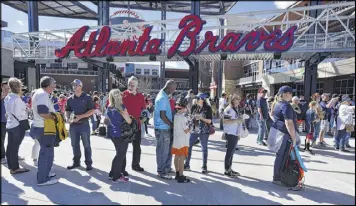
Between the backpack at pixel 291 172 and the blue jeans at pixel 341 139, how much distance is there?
11.8 feet

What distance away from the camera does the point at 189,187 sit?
375cm

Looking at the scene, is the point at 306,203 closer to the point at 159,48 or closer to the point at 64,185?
the point at 64,185

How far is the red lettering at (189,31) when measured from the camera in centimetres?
1063

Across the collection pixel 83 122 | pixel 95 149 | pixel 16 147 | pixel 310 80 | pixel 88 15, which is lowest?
pixel 95 149

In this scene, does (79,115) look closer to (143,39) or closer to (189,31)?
(143,39)

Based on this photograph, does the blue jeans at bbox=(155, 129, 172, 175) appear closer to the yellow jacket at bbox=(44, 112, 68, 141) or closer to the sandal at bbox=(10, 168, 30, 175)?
the yellow jacket at bbox=(44, 112, 68, 141)

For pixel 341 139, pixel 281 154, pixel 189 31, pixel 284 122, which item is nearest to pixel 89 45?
pixel 189 31

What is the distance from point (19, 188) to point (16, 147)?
975 mm

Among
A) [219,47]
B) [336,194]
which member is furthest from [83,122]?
[219,47]

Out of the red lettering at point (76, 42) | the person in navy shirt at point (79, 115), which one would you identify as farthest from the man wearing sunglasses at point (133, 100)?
the red lettering at point (76, 42)

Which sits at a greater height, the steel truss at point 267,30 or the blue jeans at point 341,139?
the steel truss at point 267,30

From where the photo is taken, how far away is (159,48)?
38.2 ft

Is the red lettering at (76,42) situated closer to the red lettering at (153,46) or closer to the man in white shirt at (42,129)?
the red lettering at (153,46)

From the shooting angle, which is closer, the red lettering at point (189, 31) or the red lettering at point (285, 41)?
the red lettering at point (285, 41)
